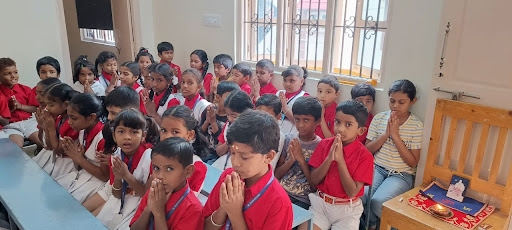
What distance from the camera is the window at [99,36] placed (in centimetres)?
588

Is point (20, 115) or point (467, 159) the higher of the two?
point (467, 159)

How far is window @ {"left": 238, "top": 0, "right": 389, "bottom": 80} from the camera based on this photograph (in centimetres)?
295

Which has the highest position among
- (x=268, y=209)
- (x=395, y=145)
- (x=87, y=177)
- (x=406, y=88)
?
(x=406, y=88)

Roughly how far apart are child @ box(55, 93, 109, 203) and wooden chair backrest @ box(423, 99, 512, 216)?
1.86 meters

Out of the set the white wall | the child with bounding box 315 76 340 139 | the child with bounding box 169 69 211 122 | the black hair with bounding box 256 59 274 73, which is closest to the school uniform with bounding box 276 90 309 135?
the child with bounding box 315 76 340 139

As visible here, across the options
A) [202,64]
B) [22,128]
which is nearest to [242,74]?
[202,64]

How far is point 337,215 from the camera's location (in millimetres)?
1881

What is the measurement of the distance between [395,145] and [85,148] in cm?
187

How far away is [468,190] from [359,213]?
2.17 feet

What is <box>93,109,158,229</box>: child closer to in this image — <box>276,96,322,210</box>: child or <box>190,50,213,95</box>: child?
<box>276,96,322,210</box>: child

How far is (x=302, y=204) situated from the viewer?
6.75ft

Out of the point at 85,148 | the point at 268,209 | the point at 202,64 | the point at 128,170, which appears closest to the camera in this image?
the point at 268,209

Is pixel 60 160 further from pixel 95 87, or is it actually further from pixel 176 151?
pixel 95 87

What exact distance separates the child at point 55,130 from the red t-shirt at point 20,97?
1081 millimetres
